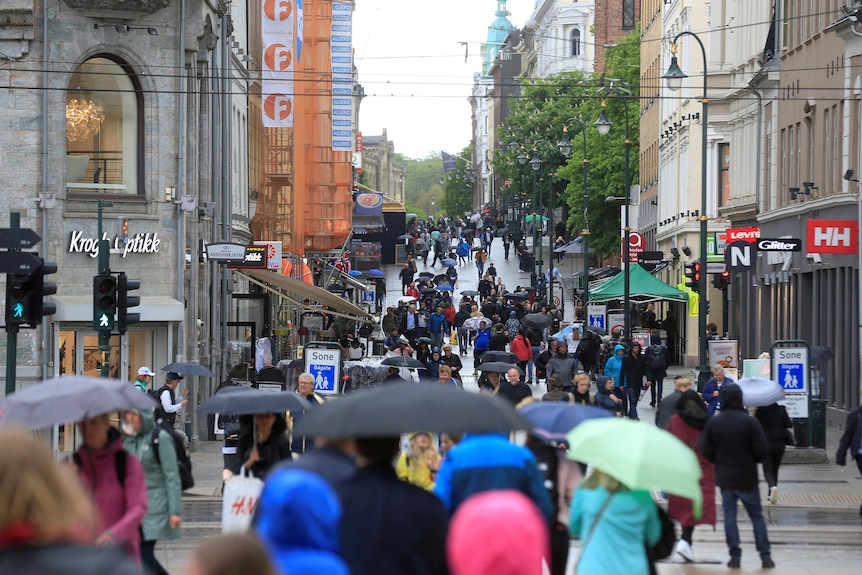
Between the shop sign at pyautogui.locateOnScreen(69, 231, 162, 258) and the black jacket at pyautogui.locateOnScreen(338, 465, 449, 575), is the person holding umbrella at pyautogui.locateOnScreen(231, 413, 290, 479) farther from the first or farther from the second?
the shop sign at pyautogui.locateOnScreen(69, 231, 162, 258)

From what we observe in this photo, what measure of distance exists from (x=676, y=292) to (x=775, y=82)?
8.74m

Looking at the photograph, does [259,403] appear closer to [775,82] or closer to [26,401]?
[26,401]

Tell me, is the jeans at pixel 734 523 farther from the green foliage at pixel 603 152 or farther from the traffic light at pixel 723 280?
the green foliage at pixel 603 152

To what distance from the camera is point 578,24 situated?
14275cm

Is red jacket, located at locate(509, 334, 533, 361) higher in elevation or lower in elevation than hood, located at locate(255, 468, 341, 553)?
lower

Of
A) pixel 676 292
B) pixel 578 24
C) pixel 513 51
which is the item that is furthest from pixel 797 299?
pixel 513 51

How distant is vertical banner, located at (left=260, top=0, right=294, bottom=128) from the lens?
4194cm

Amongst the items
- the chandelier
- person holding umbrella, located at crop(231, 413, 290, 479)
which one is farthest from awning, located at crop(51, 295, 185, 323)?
person holding umbrella, located at crop(231, 413, 290, 479)

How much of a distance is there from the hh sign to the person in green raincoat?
2182 cm

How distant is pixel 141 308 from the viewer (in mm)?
28594

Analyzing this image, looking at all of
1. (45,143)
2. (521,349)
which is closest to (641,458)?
(45,143)

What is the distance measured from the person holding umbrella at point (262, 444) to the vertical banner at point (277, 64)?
98.7 ft

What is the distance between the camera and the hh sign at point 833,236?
102 ft

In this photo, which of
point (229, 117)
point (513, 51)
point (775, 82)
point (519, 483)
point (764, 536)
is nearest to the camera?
point (519, 483)
